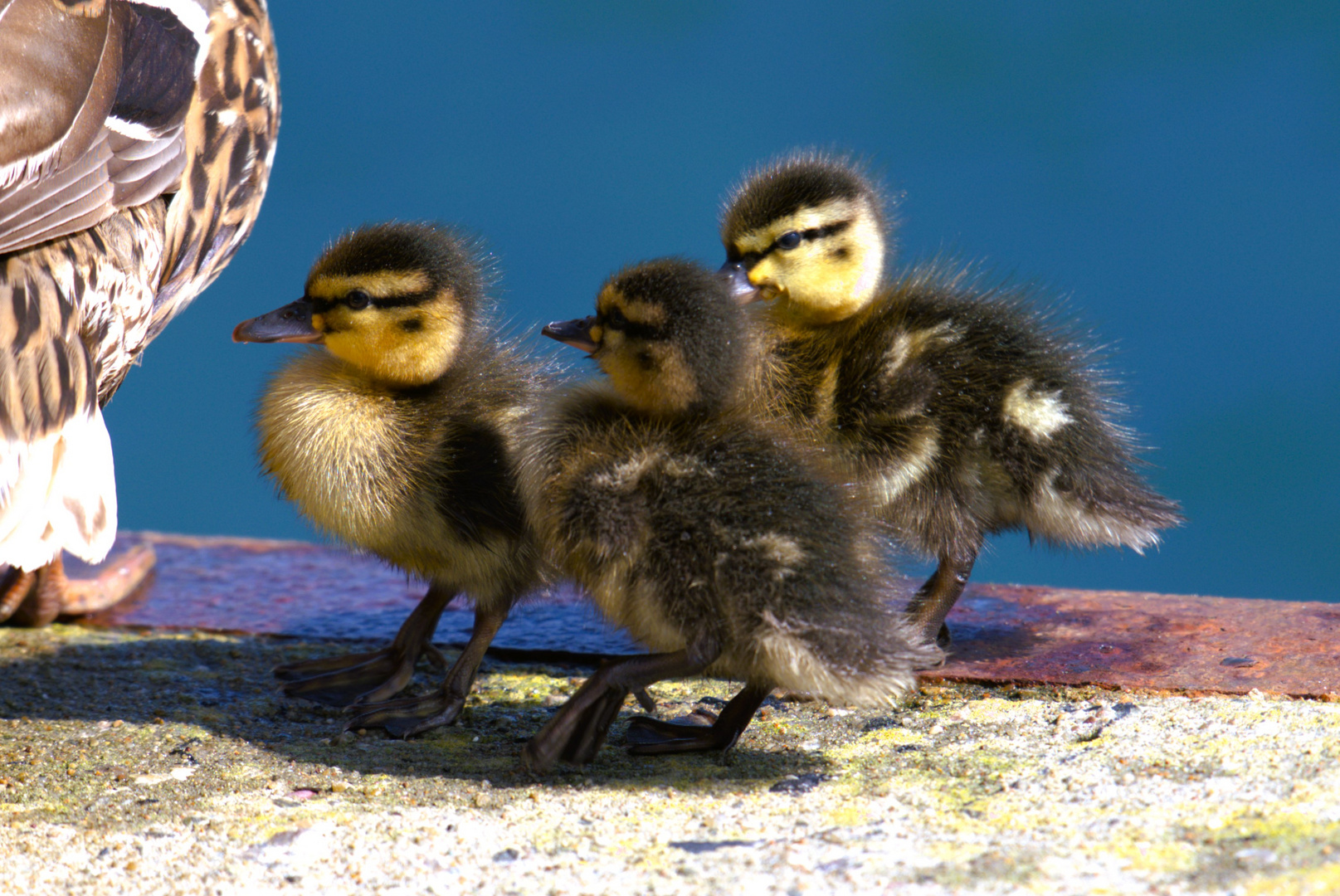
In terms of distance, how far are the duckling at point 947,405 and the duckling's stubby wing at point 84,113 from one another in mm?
824

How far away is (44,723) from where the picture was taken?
177cm

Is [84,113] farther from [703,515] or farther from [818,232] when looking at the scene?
[818,232]

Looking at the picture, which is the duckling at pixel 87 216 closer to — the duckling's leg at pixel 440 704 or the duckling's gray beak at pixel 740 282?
the duckling's leg at pixel 440 704

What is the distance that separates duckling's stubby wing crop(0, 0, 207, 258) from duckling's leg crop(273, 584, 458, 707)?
69 cm

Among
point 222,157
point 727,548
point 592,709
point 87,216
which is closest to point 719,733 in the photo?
point 592,709

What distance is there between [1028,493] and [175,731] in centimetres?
115

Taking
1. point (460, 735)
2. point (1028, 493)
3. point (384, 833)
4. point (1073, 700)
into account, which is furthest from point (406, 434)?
point (1073, 700)

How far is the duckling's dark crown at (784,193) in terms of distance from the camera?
201 cm

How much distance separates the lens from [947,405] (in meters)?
1.78

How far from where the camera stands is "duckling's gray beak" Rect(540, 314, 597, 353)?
169 centimetres

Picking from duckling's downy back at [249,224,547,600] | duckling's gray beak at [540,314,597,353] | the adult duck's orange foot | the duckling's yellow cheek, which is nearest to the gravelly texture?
duckling's downy back at [249,224,547,600]

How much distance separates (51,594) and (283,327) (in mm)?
795

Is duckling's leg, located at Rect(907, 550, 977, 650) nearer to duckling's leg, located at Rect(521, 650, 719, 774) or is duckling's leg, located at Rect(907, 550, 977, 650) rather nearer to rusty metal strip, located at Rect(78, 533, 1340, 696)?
rusty metal strip, located at Rect(78, 533, 1340, 696)

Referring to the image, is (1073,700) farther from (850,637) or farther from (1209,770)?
(850,637)
